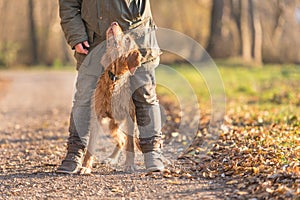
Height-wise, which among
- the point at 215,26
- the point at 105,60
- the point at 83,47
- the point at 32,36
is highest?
the point at 215,26

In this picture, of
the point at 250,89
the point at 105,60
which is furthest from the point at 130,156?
the point at 250,89

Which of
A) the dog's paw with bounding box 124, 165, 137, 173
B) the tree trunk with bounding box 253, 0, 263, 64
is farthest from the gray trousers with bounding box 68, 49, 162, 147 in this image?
the tree trunk with bounding box 253, 0, 263, 64

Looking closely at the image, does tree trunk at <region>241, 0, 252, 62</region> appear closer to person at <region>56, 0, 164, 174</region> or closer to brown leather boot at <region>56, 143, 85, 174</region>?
person at <region>56, 0, 164, 174</region>

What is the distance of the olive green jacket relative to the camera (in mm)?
5680

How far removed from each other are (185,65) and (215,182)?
18.7 meters

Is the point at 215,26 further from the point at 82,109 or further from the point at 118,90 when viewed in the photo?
the point at 118,90

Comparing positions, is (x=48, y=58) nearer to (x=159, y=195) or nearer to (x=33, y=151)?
(x=33, y=151)

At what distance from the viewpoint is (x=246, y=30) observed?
26688mm

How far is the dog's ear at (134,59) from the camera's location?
18.0 feet

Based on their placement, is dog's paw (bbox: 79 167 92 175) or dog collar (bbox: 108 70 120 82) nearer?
dog collar (bbox: 108 70 120 82)

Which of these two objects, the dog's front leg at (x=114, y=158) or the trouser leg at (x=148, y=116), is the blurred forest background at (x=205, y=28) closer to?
the dog's front leg at (x=114, y=158)

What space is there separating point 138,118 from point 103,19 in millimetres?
979

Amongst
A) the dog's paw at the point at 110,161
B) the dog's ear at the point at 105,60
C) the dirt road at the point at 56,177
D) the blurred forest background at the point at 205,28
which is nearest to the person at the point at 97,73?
the dog's ear at the point at 105,60

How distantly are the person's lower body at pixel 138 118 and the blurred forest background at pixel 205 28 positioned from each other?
19518mm
